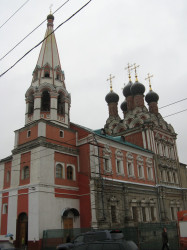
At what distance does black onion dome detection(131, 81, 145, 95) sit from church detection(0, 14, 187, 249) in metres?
10.2

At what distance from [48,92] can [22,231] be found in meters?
12.3

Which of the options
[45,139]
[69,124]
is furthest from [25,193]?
[69,124]

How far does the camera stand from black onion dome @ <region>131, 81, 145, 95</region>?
39.5 m

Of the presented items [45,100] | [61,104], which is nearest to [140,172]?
[61,104]

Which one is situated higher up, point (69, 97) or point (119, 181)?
point (69, 97)

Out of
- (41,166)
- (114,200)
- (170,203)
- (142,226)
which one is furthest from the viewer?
(170,203)

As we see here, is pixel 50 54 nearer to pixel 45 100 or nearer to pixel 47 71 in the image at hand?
pixel 47 71

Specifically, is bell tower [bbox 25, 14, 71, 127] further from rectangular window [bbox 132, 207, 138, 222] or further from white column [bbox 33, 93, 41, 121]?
rectangular window [bbox 132, 207, 138, 222]

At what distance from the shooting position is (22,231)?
21.5 m

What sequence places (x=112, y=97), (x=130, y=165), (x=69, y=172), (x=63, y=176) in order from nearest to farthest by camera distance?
1. (x=63, y=176)
2. (x=69, y=172)
3. (x=130, y=165)
4. (x=112, y=97)

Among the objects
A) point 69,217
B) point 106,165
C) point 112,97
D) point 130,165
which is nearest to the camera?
point 69,217

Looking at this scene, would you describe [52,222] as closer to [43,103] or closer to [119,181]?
[119,181]

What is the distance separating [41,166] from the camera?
21.9 meters

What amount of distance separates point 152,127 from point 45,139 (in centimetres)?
→ 1711
